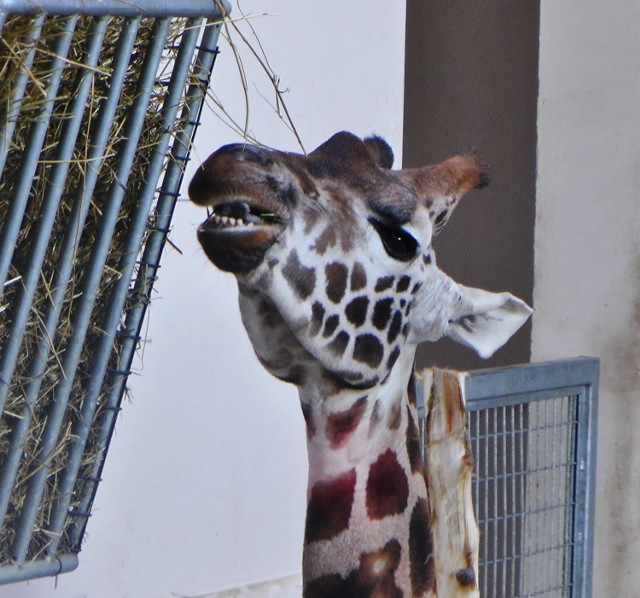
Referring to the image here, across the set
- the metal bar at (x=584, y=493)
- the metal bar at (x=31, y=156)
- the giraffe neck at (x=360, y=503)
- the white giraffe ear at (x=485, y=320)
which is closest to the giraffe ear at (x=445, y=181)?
the white giraffe ear at (x=485, y=320)

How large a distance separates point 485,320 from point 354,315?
0.25 m

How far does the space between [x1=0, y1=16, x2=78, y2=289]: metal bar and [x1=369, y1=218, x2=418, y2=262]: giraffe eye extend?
407 mm

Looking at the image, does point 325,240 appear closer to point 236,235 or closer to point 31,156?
point 236,235

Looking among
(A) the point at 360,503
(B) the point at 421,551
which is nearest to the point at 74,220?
(A) the point at 360,503

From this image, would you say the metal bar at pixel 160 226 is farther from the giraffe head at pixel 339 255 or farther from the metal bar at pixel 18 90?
the metal bar at pixel 18 90

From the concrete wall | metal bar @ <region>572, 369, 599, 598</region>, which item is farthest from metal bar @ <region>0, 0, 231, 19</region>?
the concrete wall

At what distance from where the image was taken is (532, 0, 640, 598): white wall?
292cm

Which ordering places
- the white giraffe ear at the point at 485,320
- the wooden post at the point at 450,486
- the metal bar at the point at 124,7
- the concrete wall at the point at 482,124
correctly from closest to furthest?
the metal bar at the point at 124,7
the white giraffe ear at the point at 485,320
the wooden post at the point at 450,486
the concrete wall at the point at 482,124

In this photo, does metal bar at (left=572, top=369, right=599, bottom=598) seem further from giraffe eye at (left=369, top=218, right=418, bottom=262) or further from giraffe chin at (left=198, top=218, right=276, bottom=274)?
giraffe chin at (left=198, top=218, right=276, bottom=274)

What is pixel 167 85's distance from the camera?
1271 millimetres

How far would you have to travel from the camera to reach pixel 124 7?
1108 mm

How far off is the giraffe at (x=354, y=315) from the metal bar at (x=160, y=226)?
0.14m

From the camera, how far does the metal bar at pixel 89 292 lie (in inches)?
47.3

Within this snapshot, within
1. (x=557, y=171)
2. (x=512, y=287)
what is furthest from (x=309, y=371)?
(x=512, y=287)
